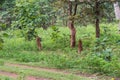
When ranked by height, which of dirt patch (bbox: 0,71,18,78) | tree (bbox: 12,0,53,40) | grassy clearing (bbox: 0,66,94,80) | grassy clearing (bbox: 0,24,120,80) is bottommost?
dirt patch (bbox: 0,71,18,78)

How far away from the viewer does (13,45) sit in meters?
11.9

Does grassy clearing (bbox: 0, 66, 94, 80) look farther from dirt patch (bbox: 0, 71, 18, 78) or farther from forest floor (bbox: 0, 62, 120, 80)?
dirt patch (bbox: 0, 71, 18, 78)

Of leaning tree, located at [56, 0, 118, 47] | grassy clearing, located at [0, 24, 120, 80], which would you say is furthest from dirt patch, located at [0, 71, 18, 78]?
leaning tree, located at [56, 0, 118, 47]

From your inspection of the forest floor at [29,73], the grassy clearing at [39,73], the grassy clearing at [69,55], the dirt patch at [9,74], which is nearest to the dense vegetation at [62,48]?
the grassy clearing at [69,55]

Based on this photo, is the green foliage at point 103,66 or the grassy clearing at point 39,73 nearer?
the grassy clearing at point 39,73

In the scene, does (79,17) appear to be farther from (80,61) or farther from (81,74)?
(81,74)

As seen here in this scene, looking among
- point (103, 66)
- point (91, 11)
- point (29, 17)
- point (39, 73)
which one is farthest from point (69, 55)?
point (29, 17)

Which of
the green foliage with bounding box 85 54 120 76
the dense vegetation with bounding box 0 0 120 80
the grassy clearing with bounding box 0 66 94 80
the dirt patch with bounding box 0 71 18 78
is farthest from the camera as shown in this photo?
the dense vegetation with bounding box 0 0 120 80

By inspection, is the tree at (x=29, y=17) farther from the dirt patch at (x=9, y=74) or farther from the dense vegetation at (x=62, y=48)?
the dirt patch at (x=9, y=74)

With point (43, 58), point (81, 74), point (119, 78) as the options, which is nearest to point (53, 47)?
point (43, 58)

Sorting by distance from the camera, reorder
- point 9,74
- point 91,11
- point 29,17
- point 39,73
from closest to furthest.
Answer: point 39,73 < point 9,74 < point 91,11 < point 29,17

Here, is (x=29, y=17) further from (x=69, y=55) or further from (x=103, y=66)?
(x=103, y=66)

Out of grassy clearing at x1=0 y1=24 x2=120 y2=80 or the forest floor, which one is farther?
grassy clearing at x1=0 y1=24 x2=120 y2=80

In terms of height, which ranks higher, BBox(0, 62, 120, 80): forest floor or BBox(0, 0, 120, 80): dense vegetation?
BBox(0, 0, 120, 80): dense vegetation
